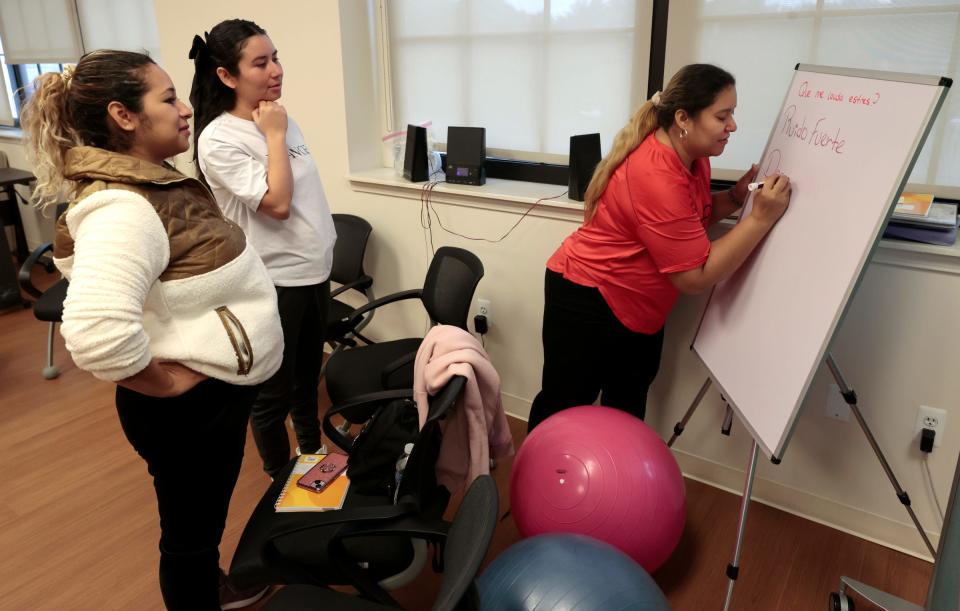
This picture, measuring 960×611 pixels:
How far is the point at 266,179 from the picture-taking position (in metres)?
1.82

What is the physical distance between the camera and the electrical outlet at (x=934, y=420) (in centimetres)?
188

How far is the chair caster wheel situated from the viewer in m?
1.67

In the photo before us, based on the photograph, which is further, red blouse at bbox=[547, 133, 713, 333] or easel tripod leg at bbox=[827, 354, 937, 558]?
easel tripod leg at bbox=[827, 354, 937, 558]

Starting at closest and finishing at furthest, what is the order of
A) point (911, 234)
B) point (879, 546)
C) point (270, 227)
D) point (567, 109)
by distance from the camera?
point (911, 234)
point (270, 227)
point (879, 546)
point (567, 109)

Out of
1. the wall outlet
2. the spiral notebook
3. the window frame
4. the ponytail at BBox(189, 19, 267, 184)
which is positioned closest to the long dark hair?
the ponytail at BBox(189, 19, 267, 184)

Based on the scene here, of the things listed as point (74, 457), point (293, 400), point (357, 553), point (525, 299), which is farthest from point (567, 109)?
point (74, 457)

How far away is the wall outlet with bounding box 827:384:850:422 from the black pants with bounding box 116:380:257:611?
5.61ft

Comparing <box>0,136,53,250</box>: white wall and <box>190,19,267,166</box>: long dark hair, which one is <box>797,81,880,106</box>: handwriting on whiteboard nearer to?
<box>190,19,267,166</box>: long dark hair

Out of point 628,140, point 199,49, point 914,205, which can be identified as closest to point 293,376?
point 199,49

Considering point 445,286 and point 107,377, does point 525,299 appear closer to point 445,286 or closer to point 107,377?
point 445,286

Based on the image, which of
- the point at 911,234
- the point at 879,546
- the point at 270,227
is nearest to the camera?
the point at 911,234

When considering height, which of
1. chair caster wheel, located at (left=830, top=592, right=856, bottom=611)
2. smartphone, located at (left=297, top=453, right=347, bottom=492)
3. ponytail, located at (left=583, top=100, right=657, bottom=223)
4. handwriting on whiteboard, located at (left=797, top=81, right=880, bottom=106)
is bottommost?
chair caster wheel, located at (left=830, top=592, right=856, bottom=611)

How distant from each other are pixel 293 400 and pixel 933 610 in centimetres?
194

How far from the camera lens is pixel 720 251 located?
5.47ft
